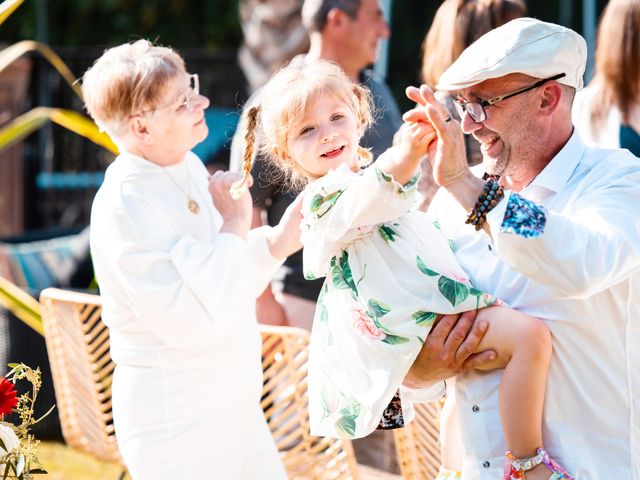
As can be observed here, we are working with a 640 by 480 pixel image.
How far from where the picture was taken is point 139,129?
314 centimetres

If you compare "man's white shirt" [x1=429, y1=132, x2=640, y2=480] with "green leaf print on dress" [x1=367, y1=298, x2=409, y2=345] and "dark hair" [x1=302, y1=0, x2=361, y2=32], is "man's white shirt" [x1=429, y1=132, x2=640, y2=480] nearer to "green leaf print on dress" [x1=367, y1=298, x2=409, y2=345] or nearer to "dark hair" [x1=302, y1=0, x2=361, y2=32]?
"green leaf print on dress" [x1=367, y1=298, x2=409, y2=345]

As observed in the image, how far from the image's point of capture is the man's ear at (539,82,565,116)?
2.42 metres

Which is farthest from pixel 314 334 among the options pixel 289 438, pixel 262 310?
pixel 262 310

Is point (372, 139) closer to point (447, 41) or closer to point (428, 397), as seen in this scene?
point (447, 41)

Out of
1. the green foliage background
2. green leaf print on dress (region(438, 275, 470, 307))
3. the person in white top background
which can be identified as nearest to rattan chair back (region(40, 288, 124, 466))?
the person in white top background

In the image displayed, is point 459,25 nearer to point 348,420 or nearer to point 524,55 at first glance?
point 524,55

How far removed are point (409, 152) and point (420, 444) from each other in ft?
4.72

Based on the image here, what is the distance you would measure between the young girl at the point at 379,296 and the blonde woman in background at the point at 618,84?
184 centimetres

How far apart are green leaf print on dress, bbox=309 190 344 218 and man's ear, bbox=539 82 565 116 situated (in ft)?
1.66

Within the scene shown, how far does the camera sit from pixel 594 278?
215 cm

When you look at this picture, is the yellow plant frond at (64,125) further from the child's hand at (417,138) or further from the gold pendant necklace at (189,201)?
the child's hand at (417,138)

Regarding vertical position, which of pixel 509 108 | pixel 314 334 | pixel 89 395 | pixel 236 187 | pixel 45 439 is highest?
pixel 509 108

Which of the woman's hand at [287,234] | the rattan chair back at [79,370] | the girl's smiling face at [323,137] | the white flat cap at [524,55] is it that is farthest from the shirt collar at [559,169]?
the rattan chair back at [79,370]

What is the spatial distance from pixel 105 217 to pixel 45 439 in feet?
10.3
